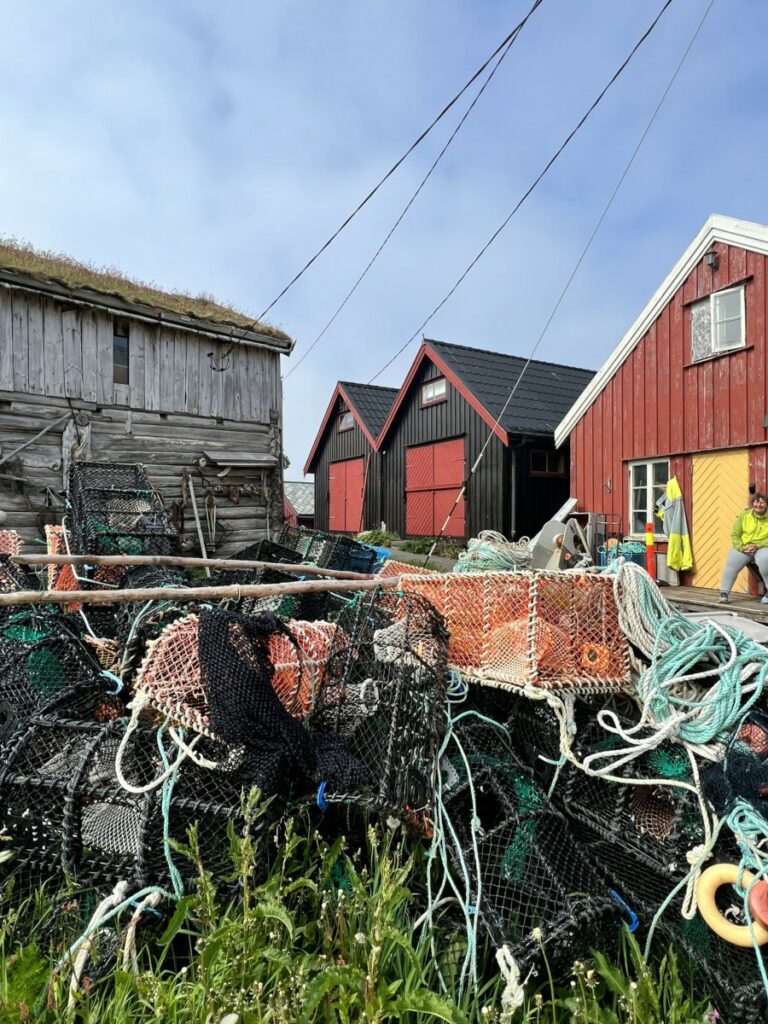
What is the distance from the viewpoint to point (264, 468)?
34.7ft

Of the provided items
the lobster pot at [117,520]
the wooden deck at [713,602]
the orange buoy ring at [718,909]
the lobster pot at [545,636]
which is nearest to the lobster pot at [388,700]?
the lobster pot at [545,636]

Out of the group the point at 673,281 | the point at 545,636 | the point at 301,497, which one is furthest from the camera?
the point at 301,497

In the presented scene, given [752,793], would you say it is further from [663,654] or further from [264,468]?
[264,468]

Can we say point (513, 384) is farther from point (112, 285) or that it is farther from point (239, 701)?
point (239, 701)

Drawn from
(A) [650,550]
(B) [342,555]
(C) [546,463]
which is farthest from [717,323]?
(B) [342,555]

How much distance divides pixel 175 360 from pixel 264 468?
2.27m

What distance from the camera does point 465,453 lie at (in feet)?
46.7

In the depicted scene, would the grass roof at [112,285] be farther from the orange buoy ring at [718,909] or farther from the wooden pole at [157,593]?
the orange buoy ring at [718,909]

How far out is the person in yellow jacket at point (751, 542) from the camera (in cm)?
712

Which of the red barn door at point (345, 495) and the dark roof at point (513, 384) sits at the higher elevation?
the dark roof at point (513, 384)

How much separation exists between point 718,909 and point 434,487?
1362 cm

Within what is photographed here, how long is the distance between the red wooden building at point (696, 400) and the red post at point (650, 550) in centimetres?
41

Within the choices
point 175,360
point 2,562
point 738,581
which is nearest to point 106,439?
point 175,360

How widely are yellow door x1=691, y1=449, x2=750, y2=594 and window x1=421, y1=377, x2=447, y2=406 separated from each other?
7.08 metres
